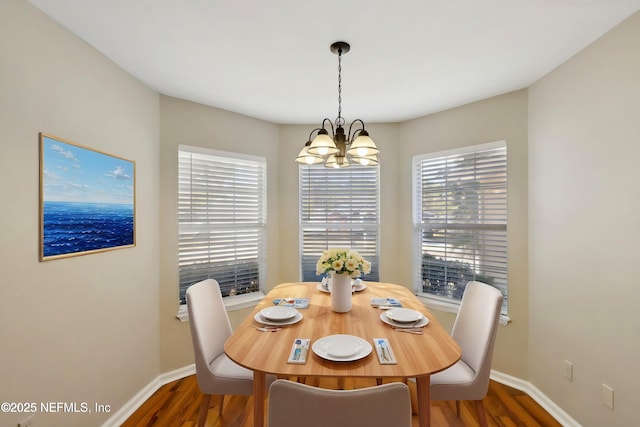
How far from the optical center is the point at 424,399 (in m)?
1.27

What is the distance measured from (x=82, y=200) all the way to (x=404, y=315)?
2073mm

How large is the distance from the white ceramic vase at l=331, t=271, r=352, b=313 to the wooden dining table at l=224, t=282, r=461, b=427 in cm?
4

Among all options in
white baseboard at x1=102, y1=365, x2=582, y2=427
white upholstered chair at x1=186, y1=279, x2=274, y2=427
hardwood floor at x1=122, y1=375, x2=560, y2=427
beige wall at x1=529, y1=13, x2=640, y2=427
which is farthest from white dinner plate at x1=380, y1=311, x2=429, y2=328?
white baseboard at x1=102, y1=365, x2=582, y2=427

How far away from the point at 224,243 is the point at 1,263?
170 centimetres

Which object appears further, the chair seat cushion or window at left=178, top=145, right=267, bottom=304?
window at left=178, top=145, right=267, bottom=304

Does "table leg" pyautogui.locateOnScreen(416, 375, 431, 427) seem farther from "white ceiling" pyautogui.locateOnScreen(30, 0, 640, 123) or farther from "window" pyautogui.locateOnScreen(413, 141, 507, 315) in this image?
"white ceiling" pyautogui.locateOnScreen(30, 0, 640, 123)

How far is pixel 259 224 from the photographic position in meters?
3.17

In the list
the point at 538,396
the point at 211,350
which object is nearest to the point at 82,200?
the point at 211,350

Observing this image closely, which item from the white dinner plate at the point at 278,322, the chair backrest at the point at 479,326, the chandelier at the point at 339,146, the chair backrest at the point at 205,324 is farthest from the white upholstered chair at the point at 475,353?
the chair backrest at the point at 205,324

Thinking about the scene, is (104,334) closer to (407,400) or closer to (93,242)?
(93,242)

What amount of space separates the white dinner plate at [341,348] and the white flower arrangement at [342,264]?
40 centimetres

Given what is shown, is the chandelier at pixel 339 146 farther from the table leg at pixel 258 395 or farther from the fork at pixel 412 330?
the table leg at pixel 258 395

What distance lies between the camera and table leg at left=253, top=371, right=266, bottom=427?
4.21ft

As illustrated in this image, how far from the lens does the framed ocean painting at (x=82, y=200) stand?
1.55 metres
